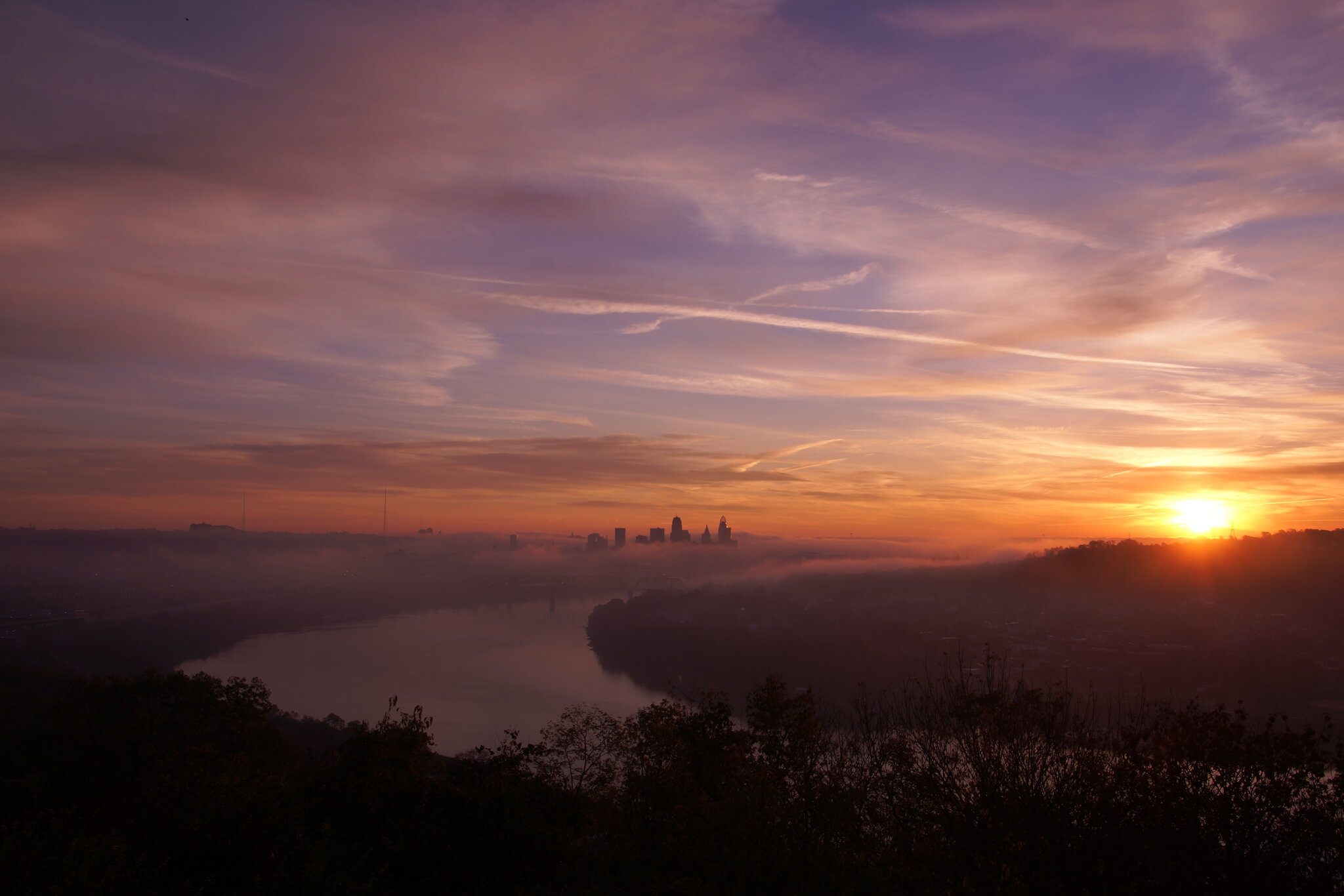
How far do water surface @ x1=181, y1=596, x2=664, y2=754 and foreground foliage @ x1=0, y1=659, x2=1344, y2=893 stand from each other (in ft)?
59.8

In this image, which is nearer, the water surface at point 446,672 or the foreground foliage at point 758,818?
the foreground foliage at point 758,818

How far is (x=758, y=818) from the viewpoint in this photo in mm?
8367

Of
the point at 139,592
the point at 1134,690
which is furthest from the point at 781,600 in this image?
the point at 139,592

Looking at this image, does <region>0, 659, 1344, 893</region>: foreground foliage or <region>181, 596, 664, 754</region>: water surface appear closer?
<region>0, 659, 1344, 893</region>: foreground foliage

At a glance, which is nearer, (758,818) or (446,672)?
(758,818)

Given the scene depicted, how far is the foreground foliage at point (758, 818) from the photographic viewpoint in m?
7.76

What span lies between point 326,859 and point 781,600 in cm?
7639

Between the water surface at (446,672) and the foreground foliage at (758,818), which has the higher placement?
the foreground foliage at (758,818)

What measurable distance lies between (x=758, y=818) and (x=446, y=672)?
48.7m

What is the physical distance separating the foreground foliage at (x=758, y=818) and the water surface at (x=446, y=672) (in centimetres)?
1822

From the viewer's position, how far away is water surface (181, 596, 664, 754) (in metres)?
40.0

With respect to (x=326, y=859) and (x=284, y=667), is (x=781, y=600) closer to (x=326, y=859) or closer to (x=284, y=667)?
(x=284, y=667)

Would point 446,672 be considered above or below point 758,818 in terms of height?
below

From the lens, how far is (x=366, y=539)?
196 metres
